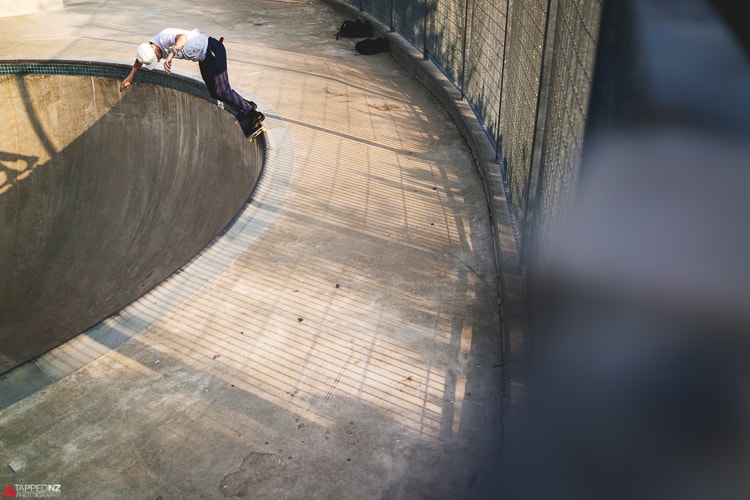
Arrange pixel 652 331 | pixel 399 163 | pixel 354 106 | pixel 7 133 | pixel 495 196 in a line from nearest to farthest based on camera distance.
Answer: pixel 652 331 < pixel 495 196 < pixel 399 163 < pixel 354 106 < pixel 7 133

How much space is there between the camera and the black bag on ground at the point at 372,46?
11.9 meters

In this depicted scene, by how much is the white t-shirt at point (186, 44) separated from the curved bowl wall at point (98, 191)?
1.22m

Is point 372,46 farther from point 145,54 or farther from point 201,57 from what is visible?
point 145,54

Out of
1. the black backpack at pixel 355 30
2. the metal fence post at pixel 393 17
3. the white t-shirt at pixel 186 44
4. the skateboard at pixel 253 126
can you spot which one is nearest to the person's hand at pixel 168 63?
the white t-shirt at pixel 186 44

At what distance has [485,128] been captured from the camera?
307 inches

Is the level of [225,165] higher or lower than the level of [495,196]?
lower

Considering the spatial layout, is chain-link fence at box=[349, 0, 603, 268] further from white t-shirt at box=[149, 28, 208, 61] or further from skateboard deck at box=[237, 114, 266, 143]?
white t-shirt at box=[149, 28, 208, 61]

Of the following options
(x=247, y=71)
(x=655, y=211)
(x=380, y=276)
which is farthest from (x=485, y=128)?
(x=655, y=211)

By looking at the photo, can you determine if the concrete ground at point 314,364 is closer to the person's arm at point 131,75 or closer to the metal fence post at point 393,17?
the person's arm at point 131,75

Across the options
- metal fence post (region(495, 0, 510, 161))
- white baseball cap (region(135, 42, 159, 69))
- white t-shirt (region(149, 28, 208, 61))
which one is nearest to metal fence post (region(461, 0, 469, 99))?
metal fence post (region(495, 0, 510, 161))

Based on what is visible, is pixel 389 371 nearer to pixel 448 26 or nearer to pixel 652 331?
pixel 652 331

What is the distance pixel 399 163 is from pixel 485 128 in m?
1.03

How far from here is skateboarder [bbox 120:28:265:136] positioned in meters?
7.70

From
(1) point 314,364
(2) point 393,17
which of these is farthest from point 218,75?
(2) point 393,17
